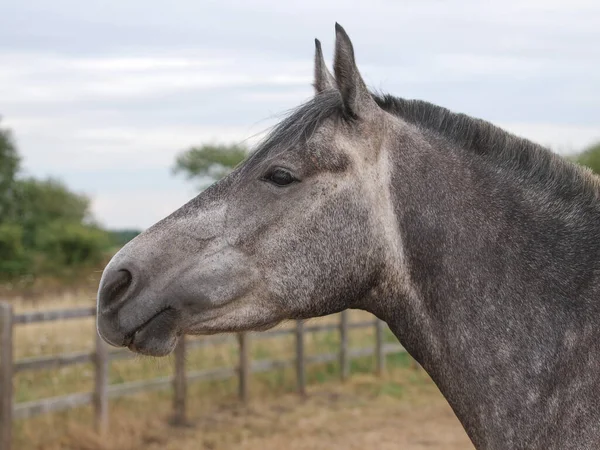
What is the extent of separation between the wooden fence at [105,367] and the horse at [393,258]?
2.79 m

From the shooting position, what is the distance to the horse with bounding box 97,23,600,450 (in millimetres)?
2676

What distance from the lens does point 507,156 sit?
288 cm

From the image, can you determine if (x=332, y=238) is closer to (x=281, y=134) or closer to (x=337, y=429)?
(x=281, y=134)

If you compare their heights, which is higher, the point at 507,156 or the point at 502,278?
the point at 507,156

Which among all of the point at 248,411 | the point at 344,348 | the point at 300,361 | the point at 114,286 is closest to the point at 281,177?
the point at 114,286

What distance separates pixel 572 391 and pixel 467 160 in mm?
952

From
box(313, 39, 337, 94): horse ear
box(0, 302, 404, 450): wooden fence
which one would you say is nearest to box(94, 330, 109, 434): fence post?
box(0, 302, 404, 450): wooden fence

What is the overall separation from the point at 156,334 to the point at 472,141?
146cm

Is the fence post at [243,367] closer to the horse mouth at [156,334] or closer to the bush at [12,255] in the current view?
the horse mouth at [156,334]

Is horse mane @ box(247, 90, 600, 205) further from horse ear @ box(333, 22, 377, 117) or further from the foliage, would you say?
the foliage

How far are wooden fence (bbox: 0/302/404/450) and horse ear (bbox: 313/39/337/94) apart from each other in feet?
8.92

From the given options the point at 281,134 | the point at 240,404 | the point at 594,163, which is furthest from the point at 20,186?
the point at 281,134

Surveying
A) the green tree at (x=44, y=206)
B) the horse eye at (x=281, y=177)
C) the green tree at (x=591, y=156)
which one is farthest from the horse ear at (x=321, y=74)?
the green tree at (x=44, y=206)

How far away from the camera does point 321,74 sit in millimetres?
3150
